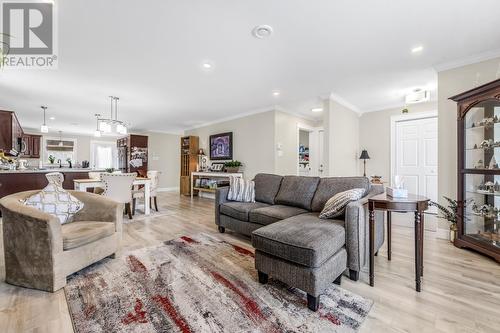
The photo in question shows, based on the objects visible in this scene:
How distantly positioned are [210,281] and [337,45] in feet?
9.28

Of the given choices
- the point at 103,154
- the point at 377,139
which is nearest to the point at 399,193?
the point at 377,139

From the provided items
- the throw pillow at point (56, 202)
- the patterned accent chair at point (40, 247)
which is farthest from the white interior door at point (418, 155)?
the throw pillow at point (56, 202)

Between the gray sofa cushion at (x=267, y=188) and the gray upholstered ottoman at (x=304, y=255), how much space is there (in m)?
1.30

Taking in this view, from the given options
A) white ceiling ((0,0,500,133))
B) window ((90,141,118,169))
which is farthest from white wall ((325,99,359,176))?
window ((90,141,118,169))

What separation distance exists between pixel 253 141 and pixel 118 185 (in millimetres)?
3200

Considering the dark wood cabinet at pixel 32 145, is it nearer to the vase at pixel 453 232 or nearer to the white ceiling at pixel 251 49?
the white ceiling at pixel 251 49

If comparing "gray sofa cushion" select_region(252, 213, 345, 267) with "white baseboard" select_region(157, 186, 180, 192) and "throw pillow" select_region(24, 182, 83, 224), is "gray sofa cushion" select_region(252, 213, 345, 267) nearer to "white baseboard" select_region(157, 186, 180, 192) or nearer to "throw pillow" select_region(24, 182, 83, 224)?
"throw pillow" select_region(24, 182, 83, 224)

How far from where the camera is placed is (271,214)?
262 centimetres

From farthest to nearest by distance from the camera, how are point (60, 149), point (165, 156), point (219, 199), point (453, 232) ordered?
point (165, 156) < point (60, 149) < point (219, 199) < point (453, 232)

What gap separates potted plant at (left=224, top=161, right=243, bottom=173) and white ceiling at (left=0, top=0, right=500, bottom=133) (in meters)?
1.81

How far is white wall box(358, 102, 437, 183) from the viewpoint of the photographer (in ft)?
16.5

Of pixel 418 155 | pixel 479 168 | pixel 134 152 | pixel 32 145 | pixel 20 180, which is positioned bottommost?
pixel 20 180

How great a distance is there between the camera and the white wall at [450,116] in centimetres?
286

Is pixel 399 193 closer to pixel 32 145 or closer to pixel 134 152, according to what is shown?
pixel 134 152
